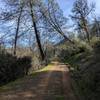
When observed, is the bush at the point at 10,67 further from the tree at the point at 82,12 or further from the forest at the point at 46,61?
the tree at the point at 82,12

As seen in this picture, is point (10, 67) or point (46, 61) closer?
point (10, 67)

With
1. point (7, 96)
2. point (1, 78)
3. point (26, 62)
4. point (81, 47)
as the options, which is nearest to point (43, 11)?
point (81, 47)

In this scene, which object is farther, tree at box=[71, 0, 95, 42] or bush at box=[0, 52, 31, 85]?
tree at box=[71, 0, 95, 42]

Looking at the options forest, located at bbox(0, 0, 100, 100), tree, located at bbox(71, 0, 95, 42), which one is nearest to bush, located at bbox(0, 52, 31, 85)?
forest, located at bbox(0, 0, 100, 100)

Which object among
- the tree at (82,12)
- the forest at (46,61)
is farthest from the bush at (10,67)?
the tree at (82,12)

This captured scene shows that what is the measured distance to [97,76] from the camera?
51.1 ft

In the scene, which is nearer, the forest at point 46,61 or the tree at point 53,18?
the forest at point 46,61

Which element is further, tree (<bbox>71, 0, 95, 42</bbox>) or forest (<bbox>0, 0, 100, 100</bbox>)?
tree (<bbox>71, 0, 95, 42</bbox>)

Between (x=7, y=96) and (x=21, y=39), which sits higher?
(x=21, y=39)

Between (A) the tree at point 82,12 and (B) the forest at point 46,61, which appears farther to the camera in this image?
(A) the tree at point 82,12

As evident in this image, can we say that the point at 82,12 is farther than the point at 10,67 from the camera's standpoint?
Yes

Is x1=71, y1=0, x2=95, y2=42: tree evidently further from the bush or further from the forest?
the bush

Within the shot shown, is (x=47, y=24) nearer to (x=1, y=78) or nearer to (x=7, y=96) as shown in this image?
(x=1, y=78)

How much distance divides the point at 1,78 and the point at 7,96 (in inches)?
297
